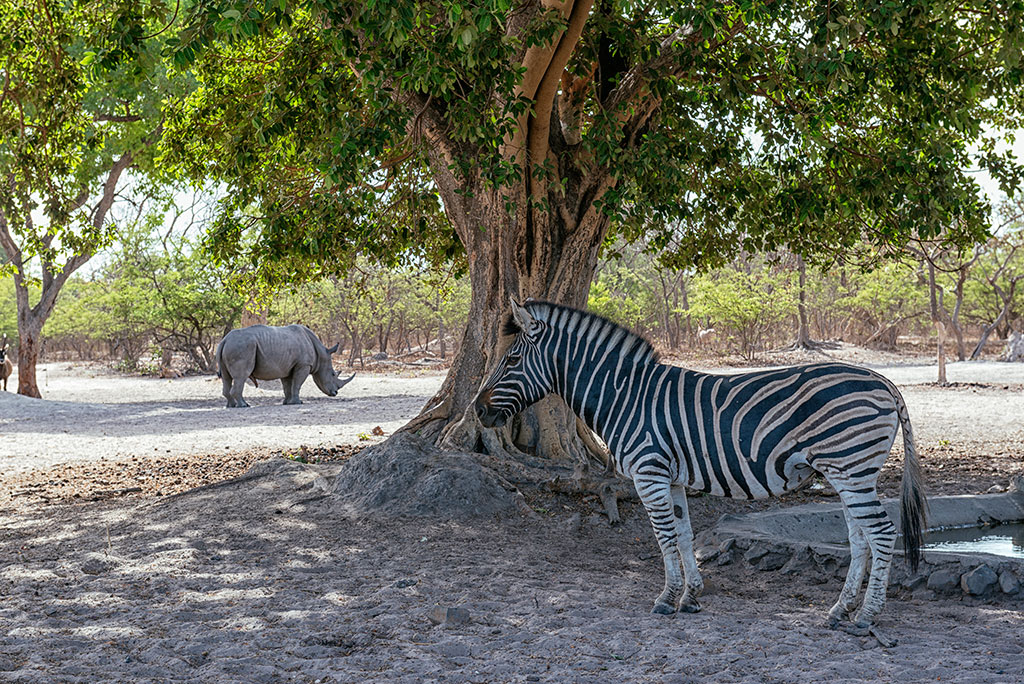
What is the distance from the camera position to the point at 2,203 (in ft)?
28.7

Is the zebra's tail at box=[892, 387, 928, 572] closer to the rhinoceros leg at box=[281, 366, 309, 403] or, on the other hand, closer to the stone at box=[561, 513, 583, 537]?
the stone at box=[561, 513, 583, 537]

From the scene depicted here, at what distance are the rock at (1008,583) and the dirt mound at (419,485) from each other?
3.76 meters

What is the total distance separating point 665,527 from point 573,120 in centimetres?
562

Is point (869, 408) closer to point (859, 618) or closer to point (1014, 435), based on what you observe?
point (859, 618)

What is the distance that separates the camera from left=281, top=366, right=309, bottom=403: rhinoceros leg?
21.5 meters

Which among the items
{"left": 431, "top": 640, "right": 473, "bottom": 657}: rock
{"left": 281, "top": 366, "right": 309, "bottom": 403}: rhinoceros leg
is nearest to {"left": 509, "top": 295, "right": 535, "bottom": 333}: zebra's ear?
{"left": 431, "top": 640, "right": 473, "bottom": 657}: rock

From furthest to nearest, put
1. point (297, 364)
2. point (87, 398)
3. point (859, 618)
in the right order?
point (87, 398) < point (297, 364) < point (859, 618)

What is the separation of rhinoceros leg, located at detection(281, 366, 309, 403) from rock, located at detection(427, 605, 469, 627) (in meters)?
17.4

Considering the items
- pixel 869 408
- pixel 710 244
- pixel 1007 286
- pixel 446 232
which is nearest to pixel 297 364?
pixel 446 232

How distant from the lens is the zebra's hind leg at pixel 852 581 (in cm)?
466

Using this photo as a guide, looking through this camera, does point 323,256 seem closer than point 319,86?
No

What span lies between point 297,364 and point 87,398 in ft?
28.9

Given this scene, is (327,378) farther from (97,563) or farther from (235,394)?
(97,563)

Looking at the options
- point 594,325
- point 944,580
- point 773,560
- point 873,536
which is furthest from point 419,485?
point 944,580
